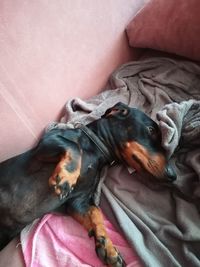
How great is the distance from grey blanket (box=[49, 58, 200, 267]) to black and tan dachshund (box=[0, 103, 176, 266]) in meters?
0.06

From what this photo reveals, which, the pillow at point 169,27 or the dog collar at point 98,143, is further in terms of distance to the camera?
the pillow at point 169,27

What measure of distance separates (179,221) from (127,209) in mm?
186

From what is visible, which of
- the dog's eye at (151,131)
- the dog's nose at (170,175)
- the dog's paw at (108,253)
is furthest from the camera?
the dog's eye at (151,131)

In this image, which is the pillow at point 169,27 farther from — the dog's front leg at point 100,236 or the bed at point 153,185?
the dog's front leg at point 100,236

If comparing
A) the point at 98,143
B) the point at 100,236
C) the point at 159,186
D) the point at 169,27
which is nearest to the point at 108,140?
the point at 98,143

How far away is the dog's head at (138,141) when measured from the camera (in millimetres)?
1302

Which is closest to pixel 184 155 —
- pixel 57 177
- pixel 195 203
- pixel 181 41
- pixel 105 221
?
pixel 195 203

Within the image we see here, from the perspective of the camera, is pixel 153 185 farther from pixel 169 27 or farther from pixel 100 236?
pixel 169 27

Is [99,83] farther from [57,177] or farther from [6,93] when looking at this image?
[57,177]

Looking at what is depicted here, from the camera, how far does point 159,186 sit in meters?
1.32

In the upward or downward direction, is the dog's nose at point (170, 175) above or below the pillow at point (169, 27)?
below

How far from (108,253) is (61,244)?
176mm

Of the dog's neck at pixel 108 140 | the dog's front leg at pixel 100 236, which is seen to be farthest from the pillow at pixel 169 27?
the dog's front leg at pixel 100 236

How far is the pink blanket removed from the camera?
1.18 m
